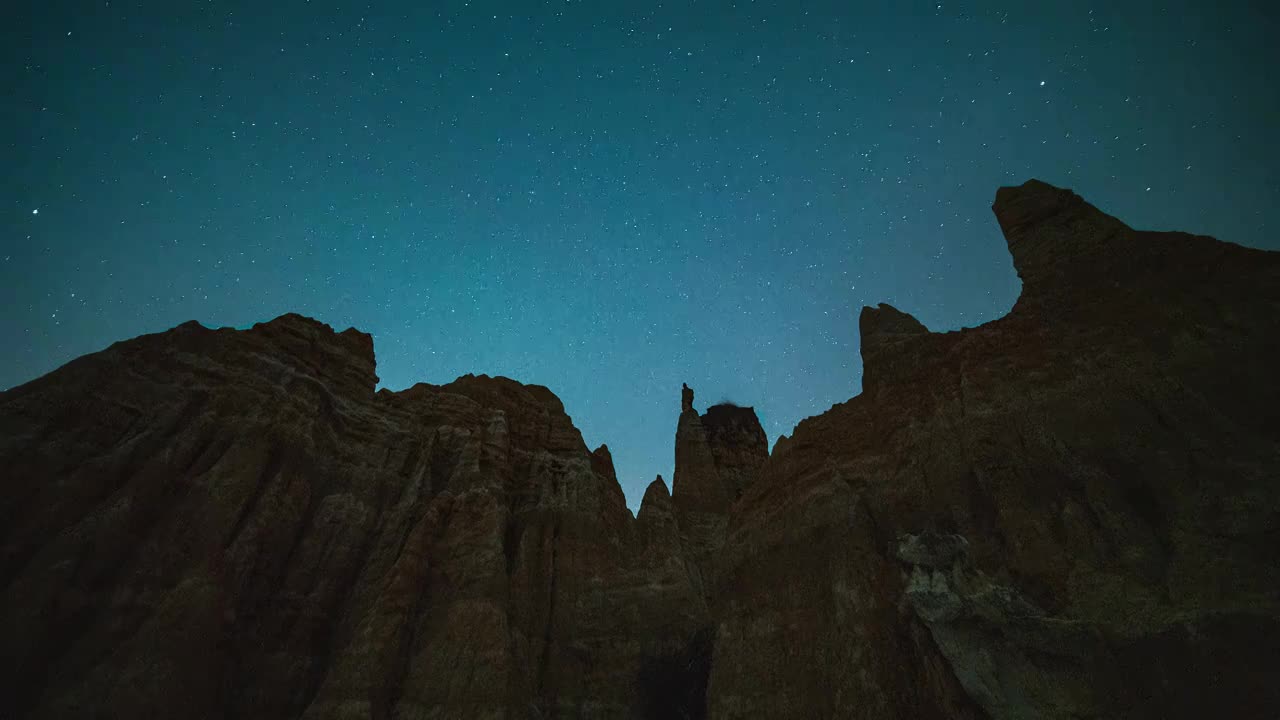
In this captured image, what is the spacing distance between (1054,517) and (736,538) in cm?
1112

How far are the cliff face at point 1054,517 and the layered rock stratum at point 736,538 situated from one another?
68 mm

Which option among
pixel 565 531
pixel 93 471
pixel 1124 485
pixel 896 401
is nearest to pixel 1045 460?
pixel 1124 485

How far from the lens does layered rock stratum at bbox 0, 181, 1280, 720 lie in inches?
467

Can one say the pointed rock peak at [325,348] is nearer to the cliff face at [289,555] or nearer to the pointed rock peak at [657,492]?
the cliff face at [289,555]

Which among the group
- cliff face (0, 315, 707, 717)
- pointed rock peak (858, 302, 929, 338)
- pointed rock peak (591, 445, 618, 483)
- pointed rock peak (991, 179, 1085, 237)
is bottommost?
cliff face (0, 315, 707, 717)

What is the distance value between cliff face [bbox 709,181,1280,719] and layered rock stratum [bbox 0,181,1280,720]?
0.22 ft

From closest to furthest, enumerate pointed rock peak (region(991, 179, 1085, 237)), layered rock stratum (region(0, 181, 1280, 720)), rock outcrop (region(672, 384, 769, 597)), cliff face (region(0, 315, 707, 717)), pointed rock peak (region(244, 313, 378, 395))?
layered rock stratum (region(0, 181, 1280, 720)), cliff face (region(0, 315, 707, 717)), pointed rock peak (region(991, 179, 1085, 237)), pointed rock peak (region(244, 313, 378, 395)), rock outcrop (region(672, 384, 769, 597))

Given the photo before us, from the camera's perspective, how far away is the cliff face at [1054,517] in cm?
1095

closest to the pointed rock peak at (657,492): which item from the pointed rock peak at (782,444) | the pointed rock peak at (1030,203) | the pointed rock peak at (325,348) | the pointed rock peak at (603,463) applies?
the pointed rock peak at (603,463)

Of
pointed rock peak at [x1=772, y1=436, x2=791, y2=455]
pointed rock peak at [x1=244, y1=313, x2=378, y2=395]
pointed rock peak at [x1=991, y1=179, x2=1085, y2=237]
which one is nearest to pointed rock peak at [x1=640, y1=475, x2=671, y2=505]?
pointed rock peak at [x1=772, y1=436, x2=791, y2=455]

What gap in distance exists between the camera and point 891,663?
14.2 metres

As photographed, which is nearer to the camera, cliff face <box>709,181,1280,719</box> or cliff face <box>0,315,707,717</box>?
cliff face <box>709,181,1280,719</box>

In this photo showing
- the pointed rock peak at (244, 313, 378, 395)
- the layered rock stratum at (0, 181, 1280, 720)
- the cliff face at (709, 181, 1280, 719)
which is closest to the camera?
the cliff face at (709, 181, 1280, 719)

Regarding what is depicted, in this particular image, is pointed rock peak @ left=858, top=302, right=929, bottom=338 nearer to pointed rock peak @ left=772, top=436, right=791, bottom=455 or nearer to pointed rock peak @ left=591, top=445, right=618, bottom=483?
pointed rock peak @ left=772, top=436, right=791, bottom=455
